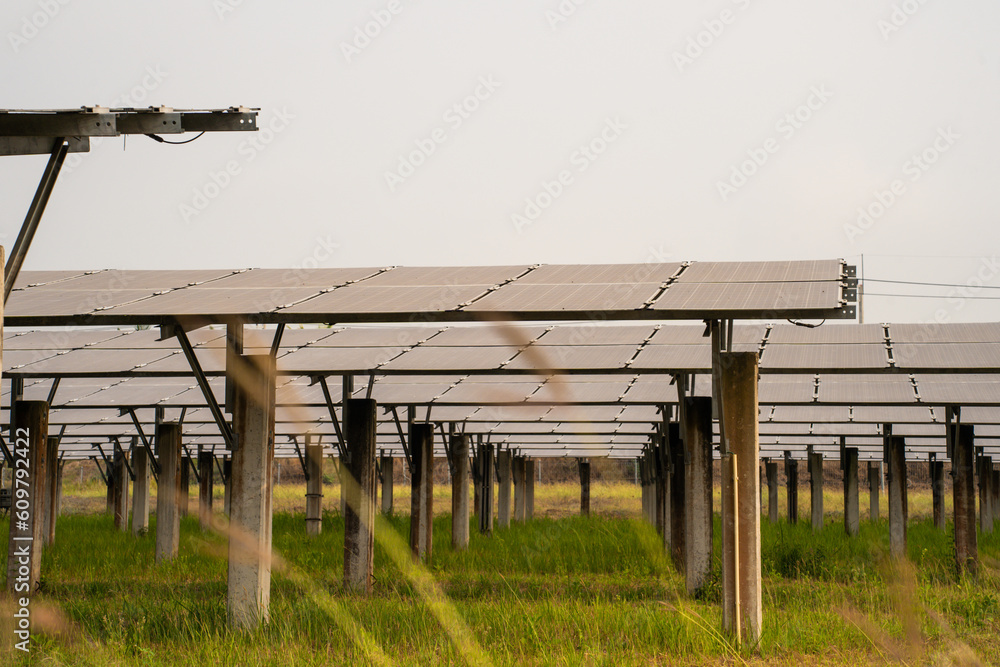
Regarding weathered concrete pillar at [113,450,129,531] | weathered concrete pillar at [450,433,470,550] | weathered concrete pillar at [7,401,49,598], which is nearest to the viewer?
weathered concrete pillar at [7,401,49,598]

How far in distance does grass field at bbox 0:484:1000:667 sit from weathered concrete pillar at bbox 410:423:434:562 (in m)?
0.51

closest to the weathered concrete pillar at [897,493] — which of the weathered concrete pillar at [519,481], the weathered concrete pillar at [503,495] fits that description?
the weathered concrete pillar at [503,495]

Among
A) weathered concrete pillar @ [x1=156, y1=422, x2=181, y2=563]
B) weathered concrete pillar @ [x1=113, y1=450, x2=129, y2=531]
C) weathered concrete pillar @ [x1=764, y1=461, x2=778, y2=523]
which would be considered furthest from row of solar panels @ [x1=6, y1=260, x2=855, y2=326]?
weathered concrete pillar @ [x1=764, y1=461, x2=778, y2=523]

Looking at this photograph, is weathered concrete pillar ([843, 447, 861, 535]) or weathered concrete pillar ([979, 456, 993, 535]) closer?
weathered concrete pillar ([843, 447, 861, 535])

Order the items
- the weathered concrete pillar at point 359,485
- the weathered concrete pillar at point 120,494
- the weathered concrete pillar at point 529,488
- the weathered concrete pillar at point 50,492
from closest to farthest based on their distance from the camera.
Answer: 1. the weathered concrete pillar at point 359,485
2. the weathered concrete pillar at point 50,492
3. the weathered concrete pillar at point 120,494
4. the weathered concrete pillar at point 529,488

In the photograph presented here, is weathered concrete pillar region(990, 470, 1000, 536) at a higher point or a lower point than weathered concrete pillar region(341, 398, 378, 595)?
lower

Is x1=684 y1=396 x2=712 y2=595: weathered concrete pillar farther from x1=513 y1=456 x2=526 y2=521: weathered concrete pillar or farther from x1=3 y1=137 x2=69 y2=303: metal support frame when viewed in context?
x1=513 y1=456 x2=526 y2=521: weathered concrete pillar

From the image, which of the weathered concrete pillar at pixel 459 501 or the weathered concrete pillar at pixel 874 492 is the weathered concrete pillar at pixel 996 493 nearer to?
the weathered concrete pillar at pixel 874 492

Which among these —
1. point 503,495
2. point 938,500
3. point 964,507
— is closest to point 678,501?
point 964,507

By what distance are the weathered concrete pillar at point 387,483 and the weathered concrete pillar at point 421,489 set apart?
15.6 m

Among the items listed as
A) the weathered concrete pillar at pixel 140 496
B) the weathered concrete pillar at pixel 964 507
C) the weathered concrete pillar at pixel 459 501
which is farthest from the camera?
the weathered concrete pillar at pixel 140 496

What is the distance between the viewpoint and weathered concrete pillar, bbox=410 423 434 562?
68.5 feet

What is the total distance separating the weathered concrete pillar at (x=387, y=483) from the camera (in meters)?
38.8

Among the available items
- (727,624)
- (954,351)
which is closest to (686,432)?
(954,351)
